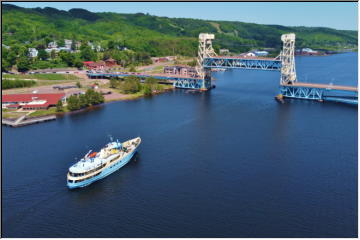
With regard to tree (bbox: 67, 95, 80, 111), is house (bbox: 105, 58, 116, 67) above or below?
above

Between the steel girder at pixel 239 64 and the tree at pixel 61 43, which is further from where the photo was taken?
the tree at pixel 61 43

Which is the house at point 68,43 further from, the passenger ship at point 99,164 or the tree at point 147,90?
the passenger ship at point 99,164

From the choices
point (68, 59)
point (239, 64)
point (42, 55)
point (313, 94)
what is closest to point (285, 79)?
point (313, 94)

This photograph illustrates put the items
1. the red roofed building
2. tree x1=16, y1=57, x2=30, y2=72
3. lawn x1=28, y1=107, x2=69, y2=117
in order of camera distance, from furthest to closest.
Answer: tree x1=16, y1=57, x2=30, y2=72, the red roofed building, lawn x1=28, y1=107, x2=69, y2=117

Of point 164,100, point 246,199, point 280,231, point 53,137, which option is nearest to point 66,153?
point 53,137

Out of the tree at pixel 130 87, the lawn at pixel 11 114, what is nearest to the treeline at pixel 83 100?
the lawn at pixel 11 114

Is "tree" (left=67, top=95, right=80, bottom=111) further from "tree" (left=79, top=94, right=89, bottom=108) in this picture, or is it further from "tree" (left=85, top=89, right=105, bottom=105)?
"tree" (left=85, top=89, right=105, bottom=105)

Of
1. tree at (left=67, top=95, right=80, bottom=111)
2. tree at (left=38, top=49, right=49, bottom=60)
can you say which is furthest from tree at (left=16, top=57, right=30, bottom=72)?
tree at (left=67, top=95, right=80, bottom=111)
